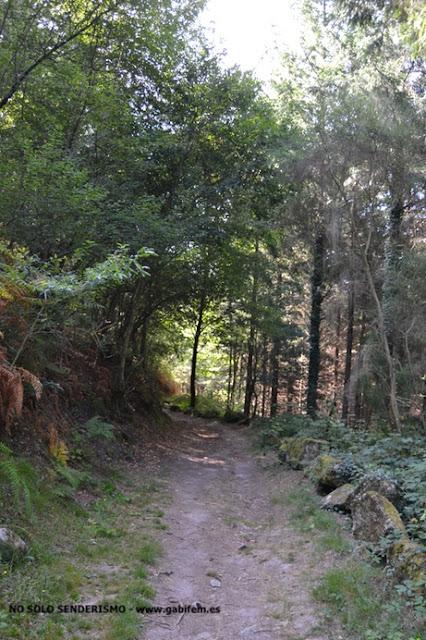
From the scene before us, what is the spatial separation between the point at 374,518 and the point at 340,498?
1.64 m

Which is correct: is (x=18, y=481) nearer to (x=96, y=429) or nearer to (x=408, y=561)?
(x=408, y=561)

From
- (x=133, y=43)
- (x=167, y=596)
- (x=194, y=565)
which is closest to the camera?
(x=167, y=596)

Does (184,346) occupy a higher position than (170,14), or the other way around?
(170,14)

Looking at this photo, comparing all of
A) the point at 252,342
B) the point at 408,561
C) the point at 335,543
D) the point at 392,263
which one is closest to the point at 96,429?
the point at 335,543

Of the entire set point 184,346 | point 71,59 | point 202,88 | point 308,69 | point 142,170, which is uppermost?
point 308,69

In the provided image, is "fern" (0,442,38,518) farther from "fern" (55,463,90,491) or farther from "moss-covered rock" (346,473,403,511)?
"moss-covered rock" (346,473,403,511)

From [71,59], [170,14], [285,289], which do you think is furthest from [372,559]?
[285,289]

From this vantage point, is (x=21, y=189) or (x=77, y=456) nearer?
(x=21, y=189)

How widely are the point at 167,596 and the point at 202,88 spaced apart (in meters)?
11.6

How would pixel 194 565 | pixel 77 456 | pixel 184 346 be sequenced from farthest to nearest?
1. pixel 184 346
2. pixel 77 456
3. pixel 194 565

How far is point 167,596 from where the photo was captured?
16.7 feet

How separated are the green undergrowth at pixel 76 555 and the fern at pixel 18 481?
0.01m

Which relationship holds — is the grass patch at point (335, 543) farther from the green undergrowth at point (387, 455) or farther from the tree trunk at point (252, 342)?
the tree trunk at point (252, 342)

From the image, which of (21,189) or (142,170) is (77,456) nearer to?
(21,189)
